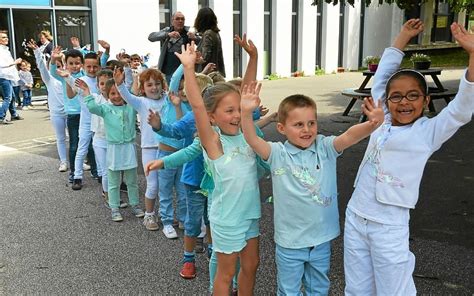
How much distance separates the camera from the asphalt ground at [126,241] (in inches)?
145

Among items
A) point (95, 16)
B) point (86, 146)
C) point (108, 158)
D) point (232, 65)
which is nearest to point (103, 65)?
point (86, 146)

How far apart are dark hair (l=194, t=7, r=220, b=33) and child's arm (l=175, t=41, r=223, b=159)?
3.76m

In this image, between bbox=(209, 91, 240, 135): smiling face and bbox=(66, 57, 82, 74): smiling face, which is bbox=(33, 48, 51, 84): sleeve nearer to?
bbox=(66, 57, 82, 74): smiling face

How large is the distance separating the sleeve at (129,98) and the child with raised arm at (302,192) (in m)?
2.22

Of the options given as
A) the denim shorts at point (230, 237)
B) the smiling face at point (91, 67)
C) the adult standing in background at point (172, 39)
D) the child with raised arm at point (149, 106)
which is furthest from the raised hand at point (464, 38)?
the adult standing in background at point (172, 39)

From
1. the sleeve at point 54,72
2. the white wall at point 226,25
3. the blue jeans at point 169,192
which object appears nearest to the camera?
the blue jeans at point 169,192

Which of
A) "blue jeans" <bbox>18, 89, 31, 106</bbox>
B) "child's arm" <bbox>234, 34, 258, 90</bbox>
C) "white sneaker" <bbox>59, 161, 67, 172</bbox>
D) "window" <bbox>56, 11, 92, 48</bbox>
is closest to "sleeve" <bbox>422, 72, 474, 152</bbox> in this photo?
"child's arm" <bbox>234, 34, 258, 90</bbox>

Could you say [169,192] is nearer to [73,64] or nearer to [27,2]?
[73,64]

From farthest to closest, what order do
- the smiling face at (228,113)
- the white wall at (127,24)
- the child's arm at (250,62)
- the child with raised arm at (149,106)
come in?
the white wall at (127,24) → the child with raised arm at (149,106) → the child's arm at (250,62) → the smiling face at (228,113)

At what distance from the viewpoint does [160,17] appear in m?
15.9

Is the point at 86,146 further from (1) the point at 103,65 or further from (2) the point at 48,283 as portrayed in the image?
(2) the point at 48,283

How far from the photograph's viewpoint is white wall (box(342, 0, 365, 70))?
2339cm

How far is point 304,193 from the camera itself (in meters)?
2.75

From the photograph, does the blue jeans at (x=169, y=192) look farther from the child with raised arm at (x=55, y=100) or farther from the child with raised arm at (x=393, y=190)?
the child with raised arm at (x=55, y=100)
